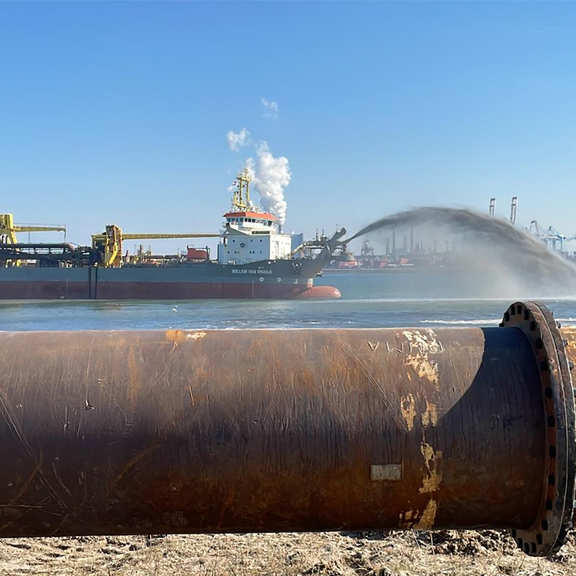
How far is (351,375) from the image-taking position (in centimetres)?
176

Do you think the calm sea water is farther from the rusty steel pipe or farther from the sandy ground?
the rusty steel pipe

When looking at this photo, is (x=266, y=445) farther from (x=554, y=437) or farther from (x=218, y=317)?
(x=218, y=317)

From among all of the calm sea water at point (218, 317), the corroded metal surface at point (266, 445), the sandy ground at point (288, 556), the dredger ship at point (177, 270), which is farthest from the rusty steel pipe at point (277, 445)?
the dredger ship at point (177, 270)

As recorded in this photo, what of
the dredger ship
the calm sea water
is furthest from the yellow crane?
the calm sea water

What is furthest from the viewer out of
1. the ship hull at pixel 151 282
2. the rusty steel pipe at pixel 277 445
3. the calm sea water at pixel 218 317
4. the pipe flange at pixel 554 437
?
the ship hull at pixel 151 282

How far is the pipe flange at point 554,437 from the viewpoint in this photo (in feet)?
5.17

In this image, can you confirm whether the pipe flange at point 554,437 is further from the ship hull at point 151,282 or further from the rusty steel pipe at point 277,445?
the ship hull at point 151,282

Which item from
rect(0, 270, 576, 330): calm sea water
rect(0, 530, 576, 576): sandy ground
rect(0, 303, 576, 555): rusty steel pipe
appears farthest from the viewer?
rect(0, 270, 576, 330): calm sea water

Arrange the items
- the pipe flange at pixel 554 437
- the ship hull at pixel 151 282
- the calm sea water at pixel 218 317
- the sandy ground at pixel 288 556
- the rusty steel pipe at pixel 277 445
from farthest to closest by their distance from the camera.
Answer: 1. the ship hull at pixel 151 282
2. the calm sea water at pixel 218 317
3. the sandy ground at pixel 288 556
4. the rusty steel pipe at pixel 277 445
5. the pipe flange at pixel 554 437

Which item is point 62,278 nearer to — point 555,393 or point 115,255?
point 115,255

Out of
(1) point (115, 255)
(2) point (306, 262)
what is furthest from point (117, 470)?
(1) point (115, 255)

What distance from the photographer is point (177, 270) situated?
1603 inches

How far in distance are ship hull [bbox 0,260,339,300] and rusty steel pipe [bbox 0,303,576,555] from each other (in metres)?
39.0

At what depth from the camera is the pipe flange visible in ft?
5.17
